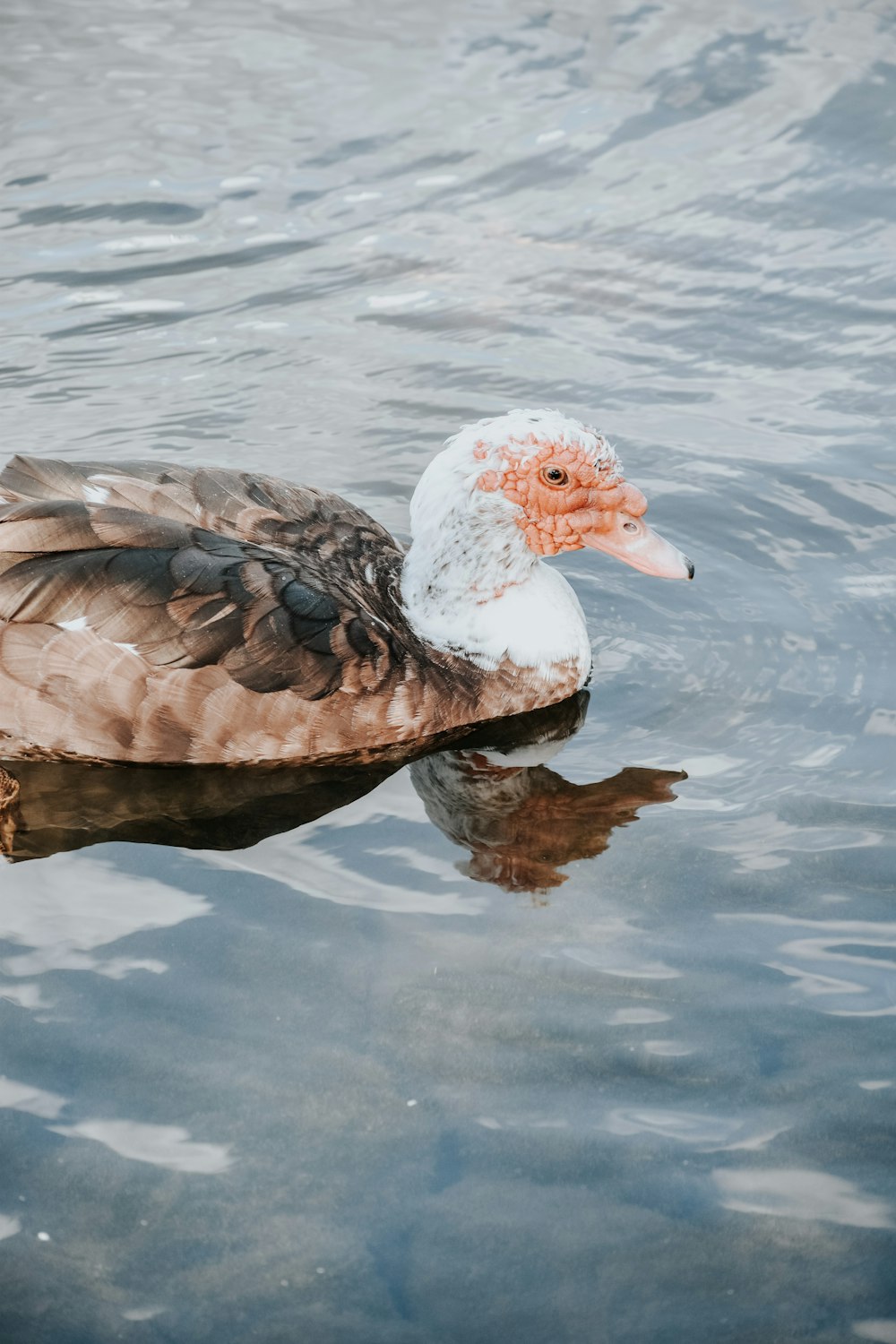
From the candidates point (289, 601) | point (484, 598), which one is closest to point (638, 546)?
point (484, 598)

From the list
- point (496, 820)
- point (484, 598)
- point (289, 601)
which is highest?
point (289, 601)

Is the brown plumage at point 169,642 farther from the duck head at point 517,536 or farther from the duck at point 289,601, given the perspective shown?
the duck head at point 517,536

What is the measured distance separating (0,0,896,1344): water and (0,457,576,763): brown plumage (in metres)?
0.24

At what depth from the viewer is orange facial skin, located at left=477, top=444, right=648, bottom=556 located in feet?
21.8

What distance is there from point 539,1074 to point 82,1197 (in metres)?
1.37

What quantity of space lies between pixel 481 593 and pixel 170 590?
144 centimetres

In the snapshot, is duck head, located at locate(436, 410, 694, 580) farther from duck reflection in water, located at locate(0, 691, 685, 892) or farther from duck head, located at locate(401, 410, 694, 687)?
duck reflection in water, located at locate(0, 691, 685, 892)

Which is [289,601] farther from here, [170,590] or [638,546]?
[638,546]

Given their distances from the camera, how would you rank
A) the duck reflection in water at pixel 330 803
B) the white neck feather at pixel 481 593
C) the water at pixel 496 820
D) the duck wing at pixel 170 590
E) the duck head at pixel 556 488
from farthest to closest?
the white neck feather at pixel 481 593 → the duck head at pixel 556 488 → the duck wing at pixel 170 590 → the duck reflection in water at pixel 330 803 → the water at pixel 496 820

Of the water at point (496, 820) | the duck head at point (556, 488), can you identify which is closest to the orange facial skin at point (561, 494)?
the duck head at point (556, 488)

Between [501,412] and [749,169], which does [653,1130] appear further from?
[749,169]

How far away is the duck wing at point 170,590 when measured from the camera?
6.16 m

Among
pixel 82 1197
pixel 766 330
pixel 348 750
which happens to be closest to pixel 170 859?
pixel 348 750

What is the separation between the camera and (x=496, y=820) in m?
6.21
